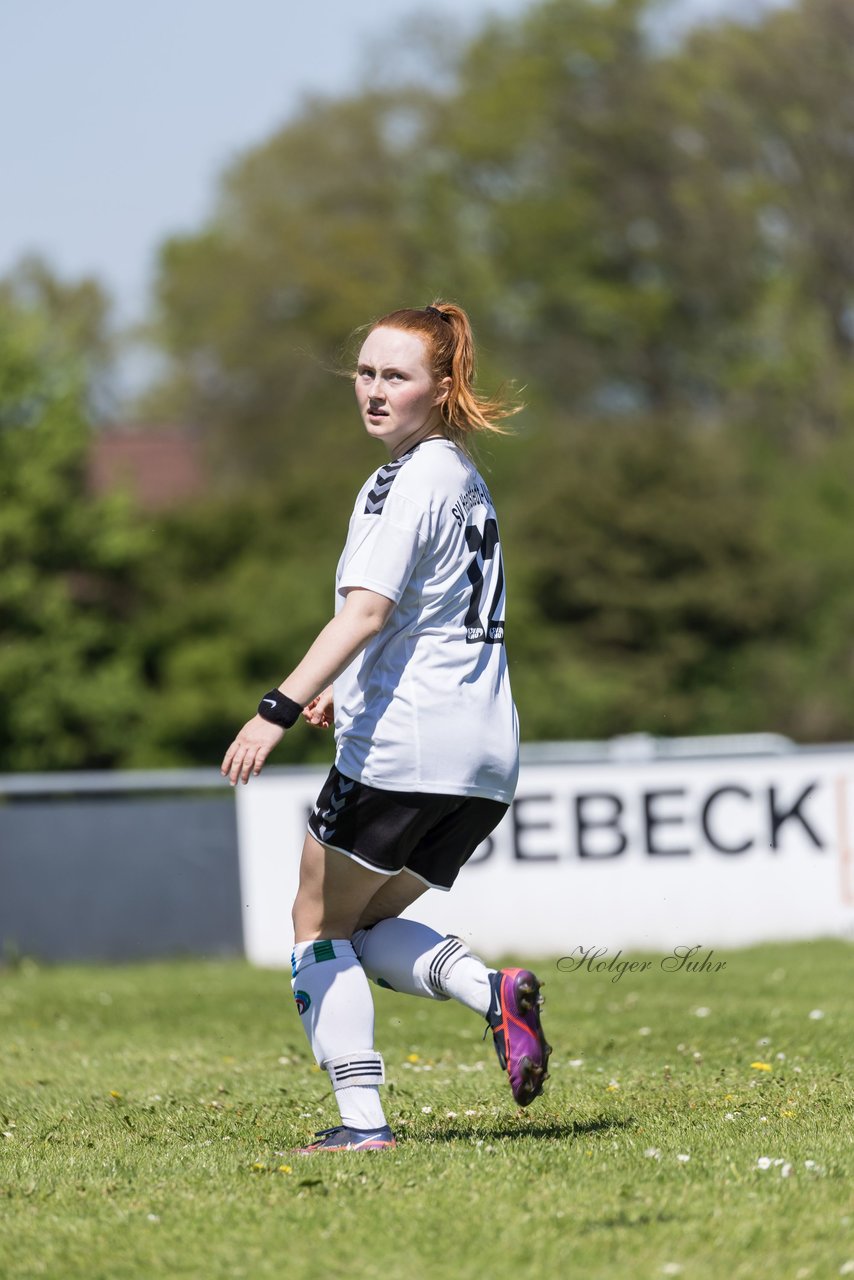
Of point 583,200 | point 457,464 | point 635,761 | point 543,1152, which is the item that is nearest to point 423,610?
point 457,464

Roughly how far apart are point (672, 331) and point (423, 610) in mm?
48714

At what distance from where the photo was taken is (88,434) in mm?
37375

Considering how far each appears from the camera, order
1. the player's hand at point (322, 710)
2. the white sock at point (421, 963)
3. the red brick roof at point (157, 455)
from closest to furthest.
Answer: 1. the white sock at point (421, 963)
2. the player's hand at point (322, 710)
3. the red brick roof at point (157, 455)

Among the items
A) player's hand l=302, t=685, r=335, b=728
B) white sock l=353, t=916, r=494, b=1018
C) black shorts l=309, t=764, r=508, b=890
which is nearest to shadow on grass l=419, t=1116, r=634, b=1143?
white sock l=353, t=916, r=494, b=1018

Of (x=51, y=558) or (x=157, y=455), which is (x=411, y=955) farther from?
(x=157, y=455)

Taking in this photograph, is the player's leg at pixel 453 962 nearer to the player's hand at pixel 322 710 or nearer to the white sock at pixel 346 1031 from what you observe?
the white sock at pixel 346 1031

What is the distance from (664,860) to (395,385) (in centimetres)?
955

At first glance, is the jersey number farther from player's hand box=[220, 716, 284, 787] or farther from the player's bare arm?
player's hand box=[220, 716, 284, 787]

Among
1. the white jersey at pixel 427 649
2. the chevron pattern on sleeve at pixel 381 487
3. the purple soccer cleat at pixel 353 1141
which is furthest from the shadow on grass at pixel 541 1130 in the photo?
the chevron pattern on sleeve at pixel 381 487

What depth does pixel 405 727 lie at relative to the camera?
4.53 meters

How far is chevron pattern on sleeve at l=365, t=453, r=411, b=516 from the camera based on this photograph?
4.59 meters

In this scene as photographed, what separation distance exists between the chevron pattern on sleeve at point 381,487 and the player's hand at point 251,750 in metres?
0.64

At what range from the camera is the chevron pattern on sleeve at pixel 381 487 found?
15.1 feet

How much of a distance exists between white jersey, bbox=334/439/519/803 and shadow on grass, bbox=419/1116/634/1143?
3.19 feet
